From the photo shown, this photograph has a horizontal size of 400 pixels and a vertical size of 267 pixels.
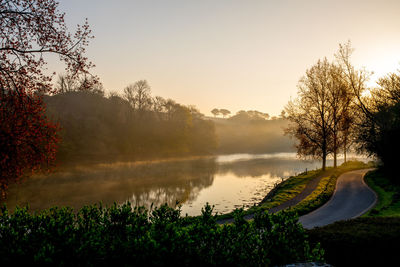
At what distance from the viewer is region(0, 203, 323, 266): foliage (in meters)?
5.56

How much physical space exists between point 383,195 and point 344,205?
4895 millimetres

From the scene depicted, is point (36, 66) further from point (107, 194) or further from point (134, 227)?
point (107, 194)

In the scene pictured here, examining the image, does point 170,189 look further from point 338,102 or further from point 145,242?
point 145,242

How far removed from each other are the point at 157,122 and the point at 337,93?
61183 millimetres

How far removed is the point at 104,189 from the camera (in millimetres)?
34125

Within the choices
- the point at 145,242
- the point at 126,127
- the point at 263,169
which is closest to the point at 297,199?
the point at 145,242

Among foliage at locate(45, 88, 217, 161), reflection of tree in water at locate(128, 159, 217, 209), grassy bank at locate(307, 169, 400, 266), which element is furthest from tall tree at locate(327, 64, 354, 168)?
foliage at locate(45, 88, 217, 161)

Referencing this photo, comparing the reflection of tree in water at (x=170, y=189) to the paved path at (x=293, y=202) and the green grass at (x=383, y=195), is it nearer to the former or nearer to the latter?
the paved path at (x=293, y=202)

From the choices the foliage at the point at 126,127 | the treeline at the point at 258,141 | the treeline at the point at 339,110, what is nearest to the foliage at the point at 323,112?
the treeline at the point at 339,110

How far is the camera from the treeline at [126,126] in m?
72.1

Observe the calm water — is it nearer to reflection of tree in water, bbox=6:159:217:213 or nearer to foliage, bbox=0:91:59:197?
reflection of tree in water, bbox=6:159:217:213

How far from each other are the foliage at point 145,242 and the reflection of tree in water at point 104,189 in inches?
842

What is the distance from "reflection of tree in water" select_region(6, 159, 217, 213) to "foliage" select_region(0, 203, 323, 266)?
21.4 metres

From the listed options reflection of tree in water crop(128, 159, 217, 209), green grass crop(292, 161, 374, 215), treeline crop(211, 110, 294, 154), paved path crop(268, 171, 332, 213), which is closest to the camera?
green grass crop(292, 161, 374, 215)
